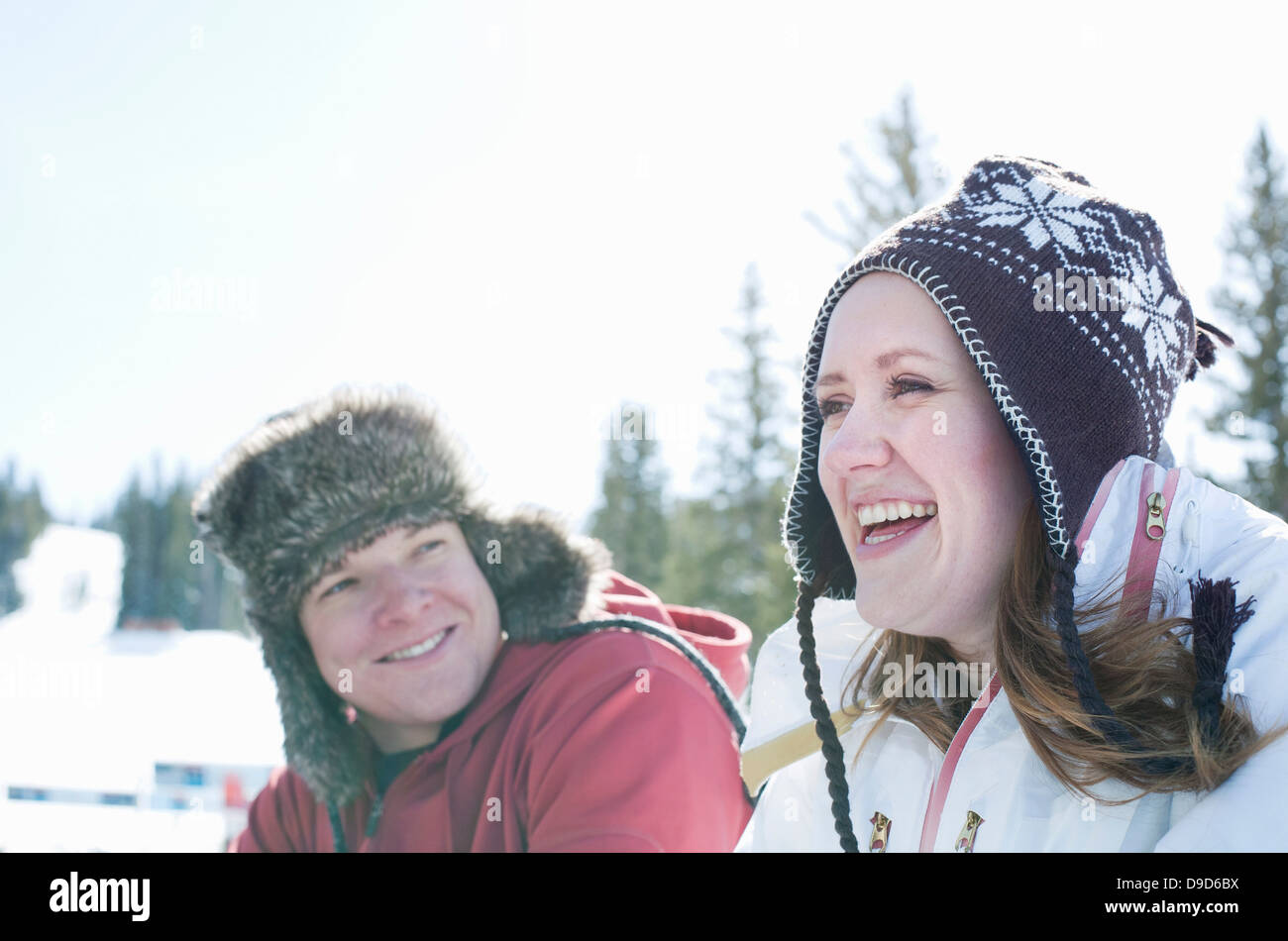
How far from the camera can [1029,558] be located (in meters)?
1.51

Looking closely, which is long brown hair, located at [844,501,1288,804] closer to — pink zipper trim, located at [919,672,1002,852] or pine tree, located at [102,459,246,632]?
pink zipper trim, located at [919,672,1002,852]

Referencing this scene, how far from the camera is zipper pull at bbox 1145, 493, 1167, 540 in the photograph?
55.7 inches

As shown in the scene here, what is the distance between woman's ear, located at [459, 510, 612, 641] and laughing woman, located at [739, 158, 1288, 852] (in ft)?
4.15

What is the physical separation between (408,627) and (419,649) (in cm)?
8

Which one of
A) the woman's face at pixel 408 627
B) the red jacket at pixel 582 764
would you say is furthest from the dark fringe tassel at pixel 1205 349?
the woman's face at pixel 408 627

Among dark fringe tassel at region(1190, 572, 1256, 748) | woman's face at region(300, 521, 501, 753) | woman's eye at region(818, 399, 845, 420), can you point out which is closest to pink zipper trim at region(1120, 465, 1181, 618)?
dark fringe tassel at region(1190, 572, 1256, 748)

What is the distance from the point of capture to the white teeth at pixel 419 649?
2.83m

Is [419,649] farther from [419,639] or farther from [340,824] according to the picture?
[340,824]

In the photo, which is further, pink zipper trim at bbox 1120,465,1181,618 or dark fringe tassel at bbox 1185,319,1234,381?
dark fringe tassel at bbox 1185,319,1234,381

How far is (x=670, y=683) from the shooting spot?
8.50ft
